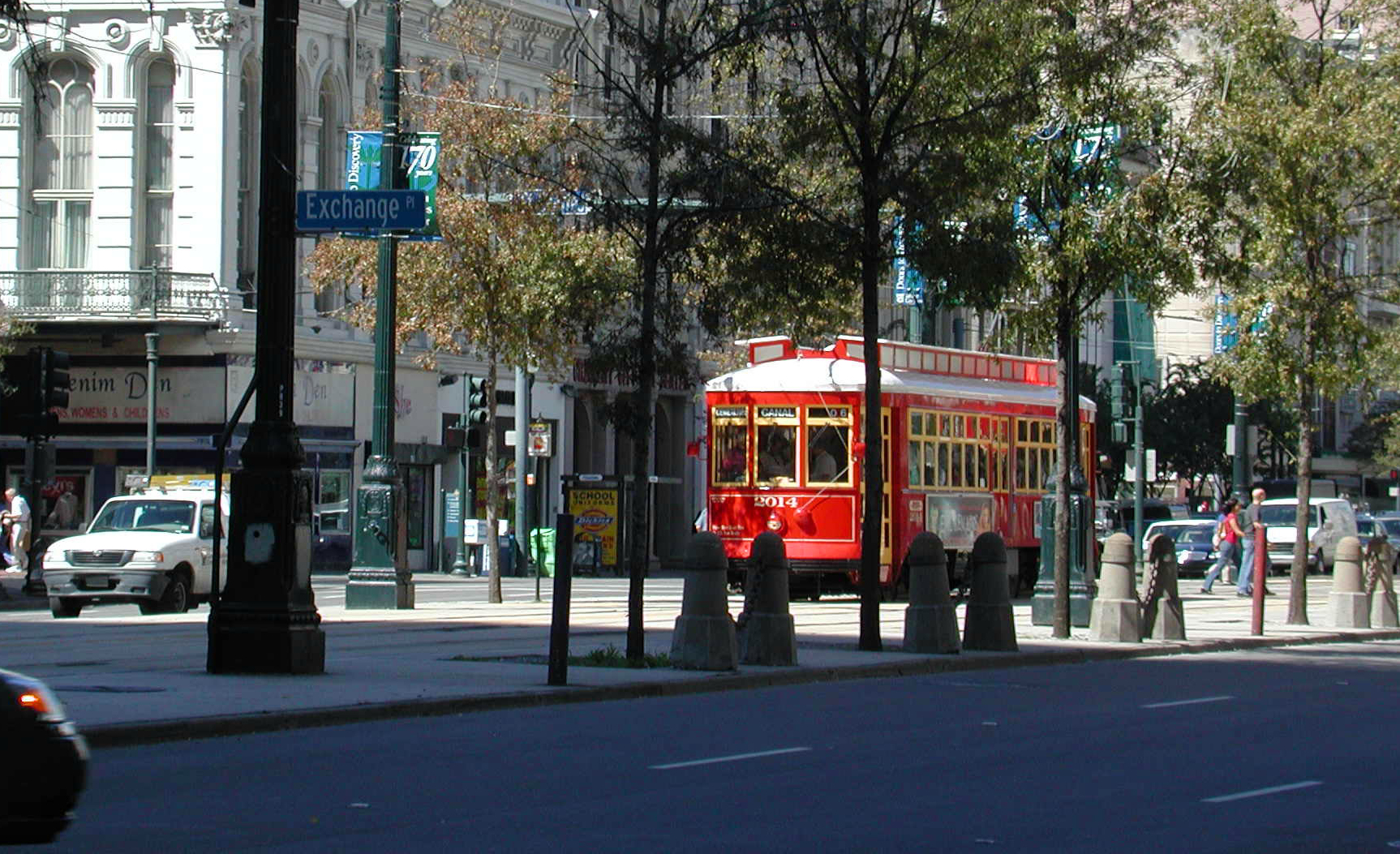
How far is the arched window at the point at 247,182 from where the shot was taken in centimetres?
4431

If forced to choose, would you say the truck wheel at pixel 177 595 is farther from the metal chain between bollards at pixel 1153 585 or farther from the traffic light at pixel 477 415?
the metal chain between bollards at pixel 1153 585

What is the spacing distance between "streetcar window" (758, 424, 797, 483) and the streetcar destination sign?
16120mm

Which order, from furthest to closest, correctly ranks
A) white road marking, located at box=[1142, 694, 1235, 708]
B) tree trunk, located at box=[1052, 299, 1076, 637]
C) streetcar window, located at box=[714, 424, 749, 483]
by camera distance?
1. streetcar window, located at box=[714, 424, 749, 483]
2. tree trunk, located at box=[1052, 299, 1076, 637]
3. white road marking, located at box=[1142, 694, 1235, 708]

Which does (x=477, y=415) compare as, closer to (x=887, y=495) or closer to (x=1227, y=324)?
(x=887, y=495)

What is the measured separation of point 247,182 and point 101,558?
17.8 meters

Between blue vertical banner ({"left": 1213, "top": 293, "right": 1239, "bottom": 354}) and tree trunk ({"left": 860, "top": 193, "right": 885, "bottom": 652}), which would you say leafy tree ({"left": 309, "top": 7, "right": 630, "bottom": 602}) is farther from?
tree trunk ({"left": 860, "top": 193, "right": 885, "bottom": 652})

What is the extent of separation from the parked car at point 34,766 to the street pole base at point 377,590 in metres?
20.5

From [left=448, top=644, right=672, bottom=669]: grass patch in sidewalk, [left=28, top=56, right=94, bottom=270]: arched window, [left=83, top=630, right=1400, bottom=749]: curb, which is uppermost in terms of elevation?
[left=28, top=56, right=94, bottom=270]: arched window

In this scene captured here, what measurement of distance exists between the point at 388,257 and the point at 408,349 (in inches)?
855

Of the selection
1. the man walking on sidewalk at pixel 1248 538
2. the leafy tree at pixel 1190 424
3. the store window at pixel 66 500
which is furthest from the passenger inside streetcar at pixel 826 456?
the leafy tree at pixel 1190 424

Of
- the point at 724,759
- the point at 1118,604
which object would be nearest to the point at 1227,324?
the point at 1118,604

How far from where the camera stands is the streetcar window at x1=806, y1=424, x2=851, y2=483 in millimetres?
32969

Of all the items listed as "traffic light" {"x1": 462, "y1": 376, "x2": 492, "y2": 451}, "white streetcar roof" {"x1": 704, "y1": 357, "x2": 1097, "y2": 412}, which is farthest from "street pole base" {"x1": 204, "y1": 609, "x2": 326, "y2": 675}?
"traffic light" {"x1": 462, "y1": 376, "x2": 492, "y2": 451}

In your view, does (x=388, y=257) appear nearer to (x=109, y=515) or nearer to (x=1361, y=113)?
(x=109, y=515)
